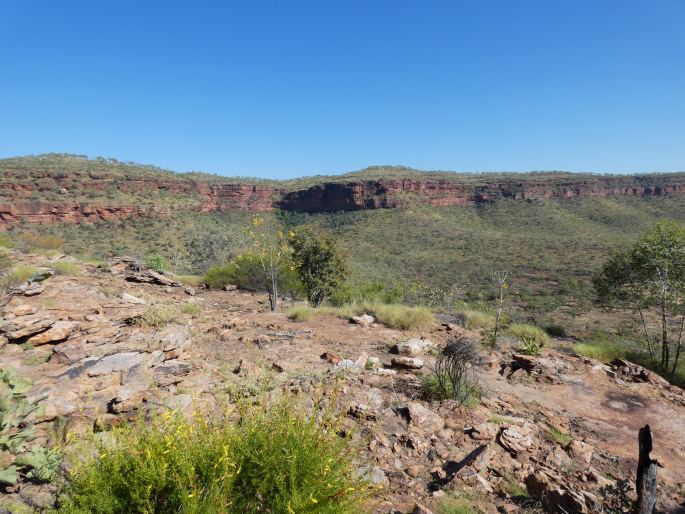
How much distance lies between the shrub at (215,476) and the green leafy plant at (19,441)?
46cm

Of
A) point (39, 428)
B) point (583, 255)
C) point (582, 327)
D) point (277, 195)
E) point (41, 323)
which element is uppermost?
point (277, 195)

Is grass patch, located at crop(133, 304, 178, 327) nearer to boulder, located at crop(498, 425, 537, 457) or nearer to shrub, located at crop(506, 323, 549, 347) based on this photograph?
boulder, located at crop(498, 425, 537, 457)

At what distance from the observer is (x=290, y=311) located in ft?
32.9

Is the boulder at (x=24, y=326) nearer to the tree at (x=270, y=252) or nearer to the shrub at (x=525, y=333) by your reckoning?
the tree at (x=270, y=252)

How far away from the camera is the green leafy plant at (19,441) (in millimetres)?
2666

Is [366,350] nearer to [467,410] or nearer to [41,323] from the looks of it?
[467,410]

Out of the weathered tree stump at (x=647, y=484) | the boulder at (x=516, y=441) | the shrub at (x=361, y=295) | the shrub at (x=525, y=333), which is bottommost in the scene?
the shrub at (x=361, y=295)

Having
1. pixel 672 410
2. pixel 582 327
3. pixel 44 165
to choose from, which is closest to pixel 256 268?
pixel 672 410

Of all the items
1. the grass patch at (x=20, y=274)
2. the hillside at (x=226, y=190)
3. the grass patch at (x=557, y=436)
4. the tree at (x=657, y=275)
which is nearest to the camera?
the grass patch at (x=557, y=436)

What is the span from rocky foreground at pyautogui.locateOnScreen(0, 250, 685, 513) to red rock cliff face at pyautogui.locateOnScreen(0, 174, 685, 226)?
41650mm

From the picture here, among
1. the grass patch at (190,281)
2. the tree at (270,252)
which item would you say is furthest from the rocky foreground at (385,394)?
the grass patch at (190,281)

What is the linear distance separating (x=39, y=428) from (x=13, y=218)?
48.5 meters

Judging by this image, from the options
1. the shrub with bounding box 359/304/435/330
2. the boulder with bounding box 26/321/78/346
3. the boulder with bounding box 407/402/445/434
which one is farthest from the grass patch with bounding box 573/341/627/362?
the boulder with bounding box 26/321/78/346

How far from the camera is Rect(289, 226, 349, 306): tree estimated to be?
15961 mm
